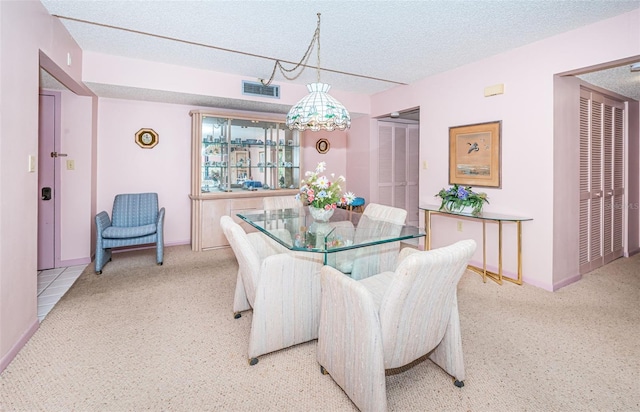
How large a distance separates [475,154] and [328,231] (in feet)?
7.97

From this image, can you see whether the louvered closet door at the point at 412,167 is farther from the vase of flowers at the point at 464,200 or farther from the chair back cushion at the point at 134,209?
the chair back cushion at the point at 134,209

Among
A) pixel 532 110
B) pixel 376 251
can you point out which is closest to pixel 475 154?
pixel 532 110

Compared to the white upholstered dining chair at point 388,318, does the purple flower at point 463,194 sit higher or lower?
higher

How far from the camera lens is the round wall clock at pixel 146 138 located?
4.59 m

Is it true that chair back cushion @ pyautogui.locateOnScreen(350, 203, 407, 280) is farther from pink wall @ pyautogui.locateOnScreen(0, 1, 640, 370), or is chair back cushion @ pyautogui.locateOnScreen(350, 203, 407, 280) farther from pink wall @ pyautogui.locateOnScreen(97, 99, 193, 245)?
pink wall @ pyautogui.locateOnScreen(97, 99, 193, 245)

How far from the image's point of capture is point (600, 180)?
3848mm

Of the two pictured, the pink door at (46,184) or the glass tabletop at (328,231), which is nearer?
the glass tabletop at (328,231)

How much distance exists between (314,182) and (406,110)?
2.83 meters

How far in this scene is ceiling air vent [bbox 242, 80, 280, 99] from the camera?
4.39 m

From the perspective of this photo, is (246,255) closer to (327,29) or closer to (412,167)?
(327,29)

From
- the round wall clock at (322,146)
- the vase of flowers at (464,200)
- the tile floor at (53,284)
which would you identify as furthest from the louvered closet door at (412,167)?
the tile floor at (53,284)

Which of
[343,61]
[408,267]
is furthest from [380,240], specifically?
[343,61]

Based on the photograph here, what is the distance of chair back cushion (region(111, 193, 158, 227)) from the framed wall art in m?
3.94

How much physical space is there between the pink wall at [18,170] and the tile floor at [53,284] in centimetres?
48
